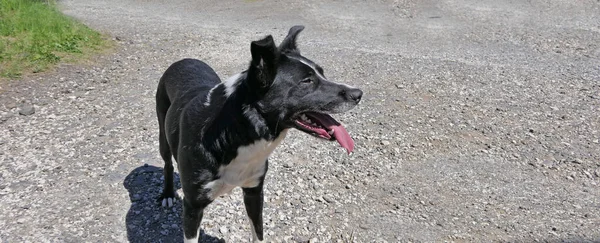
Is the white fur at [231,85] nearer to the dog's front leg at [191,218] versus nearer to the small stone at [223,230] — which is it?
the dog's front leg at [191,218]

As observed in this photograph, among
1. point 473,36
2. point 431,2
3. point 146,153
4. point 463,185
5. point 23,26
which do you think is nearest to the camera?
point 463,185

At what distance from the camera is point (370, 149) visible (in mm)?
5961

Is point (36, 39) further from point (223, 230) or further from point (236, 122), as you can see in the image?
point (236, 122)

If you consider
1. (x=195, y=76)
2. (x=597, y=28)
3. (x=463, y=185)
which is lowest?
(x=463, y=185)

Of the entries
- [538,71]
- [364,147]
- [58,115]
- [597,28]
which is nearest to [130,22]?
[58,115]

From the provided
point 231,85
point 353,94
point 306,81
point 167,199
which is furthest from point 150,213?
point 353,94

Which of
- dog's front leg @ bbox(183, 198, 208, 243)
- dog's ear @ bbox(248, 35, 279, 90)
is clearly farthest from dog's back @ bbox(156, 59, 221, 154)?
dog's ear @ bbox(248, 35, 279, 90)

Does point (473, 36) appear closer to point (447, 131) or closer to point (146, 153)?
point (447, 131)

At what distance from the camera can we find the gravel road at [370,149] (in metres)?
4.59

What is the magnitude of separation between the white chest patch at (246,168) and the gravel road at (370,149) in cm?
119

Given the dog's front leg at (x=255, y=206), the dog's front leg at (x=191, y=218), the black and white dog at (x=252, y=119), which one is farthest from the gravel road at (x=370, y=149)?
the black and white dog at (x=252, y=119)

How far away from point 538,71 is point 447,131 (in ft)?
11.4

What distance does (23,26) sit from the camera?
940 centimetres

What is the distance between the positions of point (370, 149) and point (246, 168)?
9.70 ft
